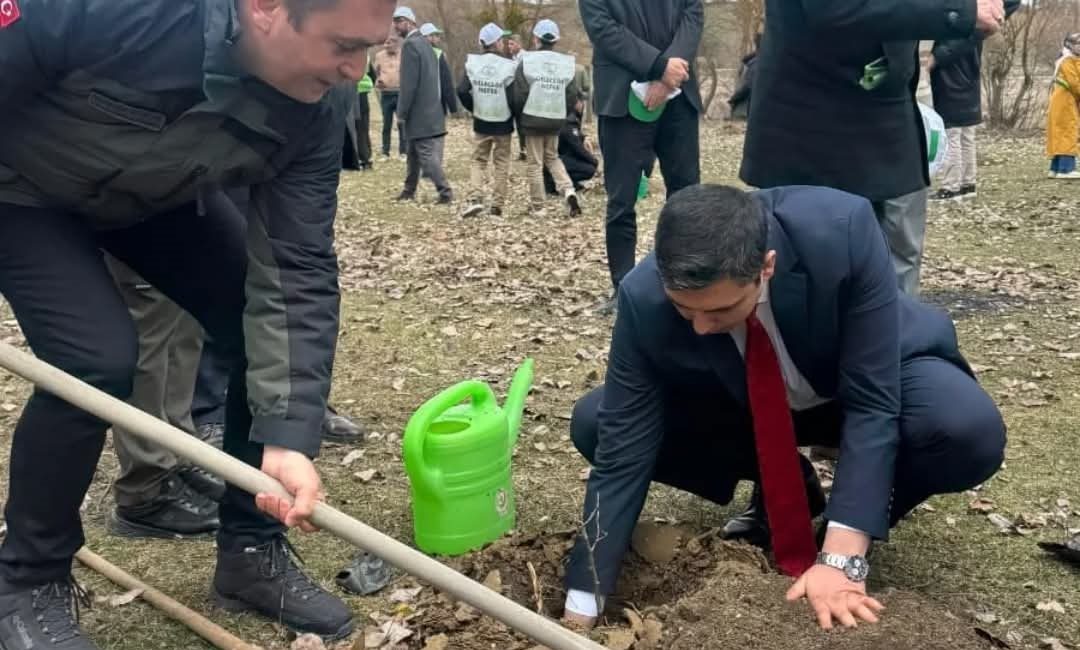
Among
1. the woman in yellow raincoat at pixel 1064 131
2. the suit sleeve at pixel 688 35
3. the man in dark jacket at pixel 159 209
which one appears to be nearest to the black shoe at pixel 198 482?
the man in dark jacket at pixel 159 209

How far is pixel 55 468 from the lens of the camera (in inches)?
96.6

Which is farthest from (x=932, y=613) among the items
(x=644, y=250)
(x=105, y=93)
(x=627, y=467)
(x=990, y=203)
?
(x=990, y=203)

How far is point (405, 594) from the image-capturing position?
3004mm

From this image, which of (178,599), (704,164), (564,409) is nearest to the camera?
(178,599)

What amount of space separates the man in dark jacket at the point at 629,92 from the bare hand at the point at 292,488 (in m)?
3.61

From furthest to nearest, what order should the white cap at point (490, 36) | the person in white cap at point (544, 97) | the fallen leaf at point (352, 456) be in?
1. the white cap at point (490, 36)
2. the person in white cap at point (544, 97)
3. the fallen leaf at point (352, 456)

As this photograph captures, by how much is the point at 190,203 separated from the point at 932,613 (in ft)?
6.48

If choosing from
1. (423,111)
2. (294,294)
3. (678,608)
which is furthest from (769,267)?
(423,111)

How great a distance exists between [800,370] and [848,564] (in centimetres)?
50

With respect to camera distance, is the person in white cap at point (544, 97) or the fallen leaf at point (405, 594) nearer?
the fallen leaf at point (405, 594)

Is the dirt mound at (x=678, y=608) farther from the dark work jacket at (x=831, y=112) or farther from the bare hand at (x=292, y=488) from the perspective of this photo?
the dark work jacket at (x=831, y=112)

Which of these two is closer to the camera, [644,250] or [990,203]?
[644,250]

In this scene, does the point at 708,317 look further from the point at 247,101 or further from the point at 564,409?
the point at 564,409

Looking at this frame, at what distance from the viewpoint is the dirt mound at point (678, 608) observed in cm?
231
